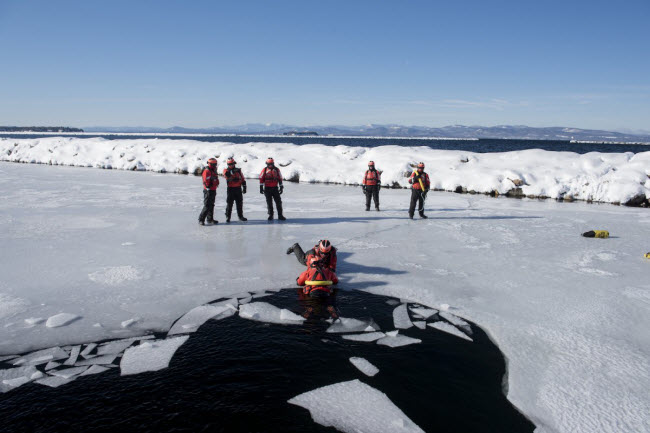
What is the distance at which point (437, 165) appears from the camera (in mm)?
21172

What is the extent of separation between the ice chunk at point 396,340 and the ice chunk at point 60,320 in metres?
3.60

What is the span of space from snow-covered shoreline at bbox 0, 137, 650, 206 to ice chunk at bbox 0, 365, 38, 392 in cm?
1831

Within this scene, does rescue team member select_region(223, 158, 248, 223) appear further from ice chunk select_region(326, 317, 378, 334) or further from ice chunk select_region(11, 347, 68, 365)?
ice chunk select_region(11, 347, 68, 365)

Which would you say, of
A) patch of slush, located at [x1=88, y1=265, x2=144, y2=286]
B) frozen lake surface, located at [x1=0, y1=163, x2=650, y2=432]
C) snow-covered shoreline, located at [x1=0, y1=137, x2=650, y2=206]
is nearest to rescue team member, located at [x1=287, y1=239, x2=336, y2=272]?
frozen lake surface, located at [x1=0, y1=163, x2=650, y2=432]

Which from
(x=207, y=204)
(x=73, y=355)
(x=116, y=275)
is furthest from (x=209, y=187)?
(x=73, y=355)

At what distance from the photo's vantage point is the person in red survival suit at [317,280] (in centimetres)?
544

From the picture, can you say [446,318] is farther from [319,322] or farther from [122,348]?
[122,348]

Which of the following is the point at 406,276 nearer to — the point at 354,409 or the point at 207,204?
the point at 354,409

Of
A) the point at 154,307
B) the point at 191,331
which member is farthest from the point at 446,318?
the point at 154,307

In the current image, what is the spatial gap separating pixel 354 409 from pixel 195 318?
2.40 m

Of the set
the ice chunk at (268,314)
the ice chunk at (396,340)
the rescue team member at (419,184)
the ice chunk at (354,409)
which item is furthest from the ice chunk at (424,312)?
the rescue team member at (419,184)

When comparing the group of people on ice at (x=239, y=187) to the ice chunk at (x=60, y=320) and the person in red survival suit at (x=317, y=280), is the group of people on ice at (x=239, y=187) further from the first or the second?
the ice chunk at (x=60, y=320)

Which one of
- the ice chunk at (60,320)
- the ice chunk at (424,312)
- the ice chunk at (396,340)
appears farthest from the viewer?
the ice chunk at (424,312)

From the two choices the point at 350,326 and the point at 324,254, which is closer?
the point at 350,326
